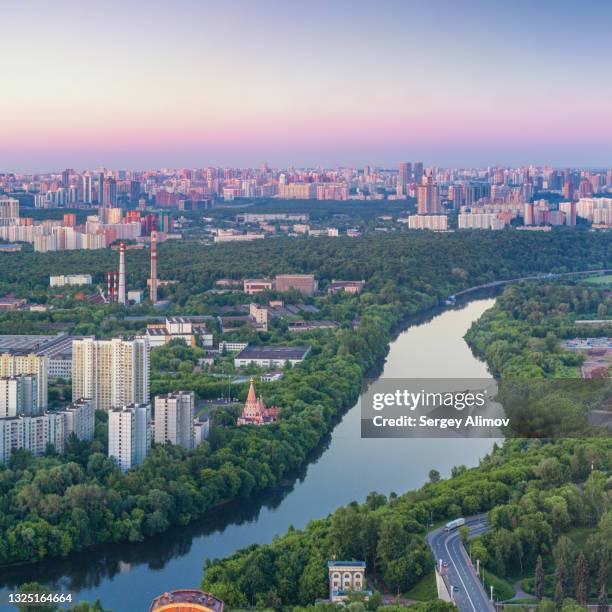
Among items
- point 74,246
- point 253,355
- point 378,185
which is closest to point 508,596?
point 253,355

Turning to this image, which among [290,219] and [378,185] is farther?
[378,185]

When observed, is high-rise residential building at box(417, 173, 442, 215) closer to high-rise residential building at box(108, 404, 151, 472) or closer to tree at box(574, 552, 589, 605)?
high-rise residential building at box(108, 404, 151, 472)

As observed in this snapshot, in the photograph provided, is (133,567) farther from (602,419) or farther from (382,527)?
(602,419)

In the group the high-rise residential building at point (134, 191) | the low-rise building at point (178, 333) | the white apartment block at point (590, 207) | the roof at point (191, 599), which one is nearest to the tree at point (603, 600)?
the roof at point (191, 599)

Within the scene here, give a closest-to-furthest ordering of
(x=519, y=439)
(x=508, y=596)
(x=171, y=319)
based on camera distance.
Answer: (x=508, y=596)
(x=519, y=439)
(x=171, y=319)

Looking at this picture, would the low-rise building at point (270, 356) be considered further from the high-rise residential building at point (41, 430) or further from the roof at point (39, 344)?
the high-rise residential building at point (41, 430)

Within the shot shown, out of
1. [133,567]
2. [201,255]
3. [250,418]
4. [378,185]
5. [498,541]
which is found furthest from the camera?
[378,185]
